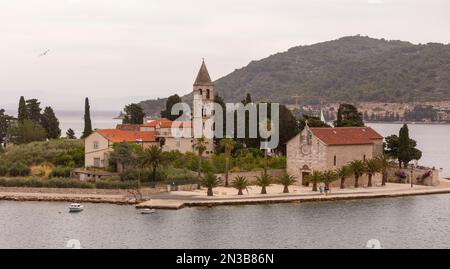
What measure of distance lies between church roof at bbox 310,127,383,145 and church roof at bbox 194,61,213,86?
14.1m

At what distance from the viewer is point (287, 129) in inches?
3118

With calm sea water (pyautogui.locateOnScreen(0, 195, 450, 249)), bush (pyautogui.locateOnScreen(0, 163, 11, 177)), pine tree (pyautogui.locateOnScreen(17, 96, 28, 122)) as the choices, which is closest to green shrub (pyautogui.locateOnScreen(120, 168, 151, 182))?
calm sea water (pyautogui.locateOnScreen(0, 195, 450, 249))

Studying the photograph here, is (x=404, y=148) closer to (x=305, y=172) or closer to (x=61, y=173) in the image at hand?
(x=305, y=172)

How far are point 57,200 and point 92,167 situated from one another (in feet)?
31.9

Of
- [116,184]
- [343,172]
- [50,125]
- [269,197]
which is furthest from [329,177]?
[50,125]

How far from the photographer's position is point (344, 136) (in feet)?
221

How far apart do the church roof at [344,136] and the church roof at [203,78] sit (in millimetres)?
14145

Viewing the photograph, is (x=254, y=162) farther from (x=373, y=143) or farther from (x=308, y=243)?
(x=308, y=243)

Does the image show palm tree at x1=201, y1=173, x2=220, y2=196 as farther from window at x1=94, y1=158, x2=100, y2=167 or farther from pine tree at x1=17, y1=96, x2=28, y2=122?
pine tree at x1=17, y1=96, x2=28, y2=122

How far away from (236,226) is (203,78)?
29927 mm

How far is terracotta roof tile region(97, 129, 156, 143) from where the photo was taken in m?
69.9

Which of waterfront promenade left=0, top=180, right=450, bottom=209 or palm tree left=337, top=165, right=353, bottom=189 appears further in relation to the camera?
palm tree left=337, top=165, right=353, bottom=189
